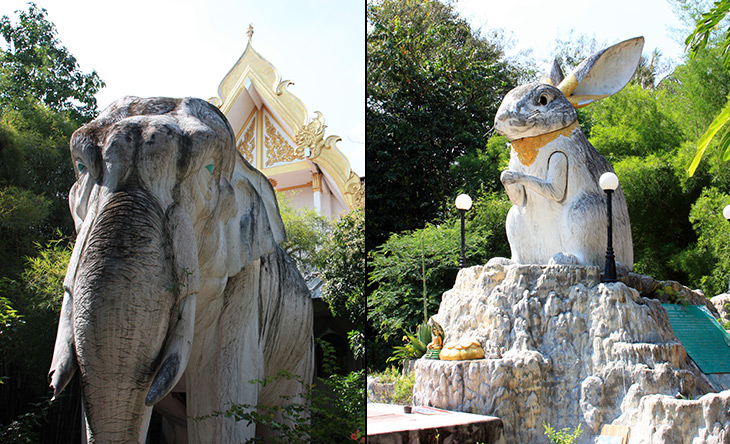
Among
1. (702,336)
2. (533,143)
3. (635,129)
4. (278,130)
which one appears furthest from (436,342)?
(635,129)

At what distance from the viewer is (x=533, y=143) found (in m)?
7.63

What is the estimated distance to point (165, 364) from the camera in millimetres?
2219

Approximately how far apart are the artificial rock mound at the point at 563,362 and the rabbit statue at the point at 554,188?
574 millimetres

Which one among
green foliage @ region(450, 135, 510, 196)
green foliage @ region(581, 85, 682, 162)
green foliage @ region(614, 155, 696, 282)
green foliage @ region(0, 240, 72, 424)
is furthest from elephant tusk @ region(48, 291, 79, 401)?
green foliage @ region(581, 85, 682, 162)

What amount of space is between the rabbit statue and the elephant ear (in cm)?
470

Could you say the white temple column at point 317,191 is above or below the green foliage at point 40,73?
below

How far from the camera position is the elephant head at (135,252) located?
2141mm

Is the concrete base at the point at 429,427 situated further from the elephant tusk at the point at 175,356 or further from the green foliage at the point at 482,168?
the green foliage at the point at 482,168

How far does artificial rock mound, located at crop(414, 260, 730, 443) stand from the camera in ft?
20.5

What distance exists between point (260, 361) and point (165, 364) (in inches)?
32.8

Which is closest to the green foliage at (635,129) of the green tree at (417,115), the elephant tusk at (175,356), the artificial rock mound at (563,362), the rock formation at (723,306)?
the green tree at (417,115)

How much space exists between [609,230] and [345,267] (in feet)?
15.2

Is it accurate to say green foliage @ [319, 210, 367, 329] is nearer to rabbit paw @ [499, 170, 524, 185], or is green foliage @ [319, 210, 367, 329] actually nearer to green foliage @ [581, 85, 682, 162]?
rabbit paw @ [499, 170, 524, 185]

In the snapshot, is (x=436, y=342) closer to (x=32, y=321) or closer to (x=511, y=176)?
(x=511, y=176)
